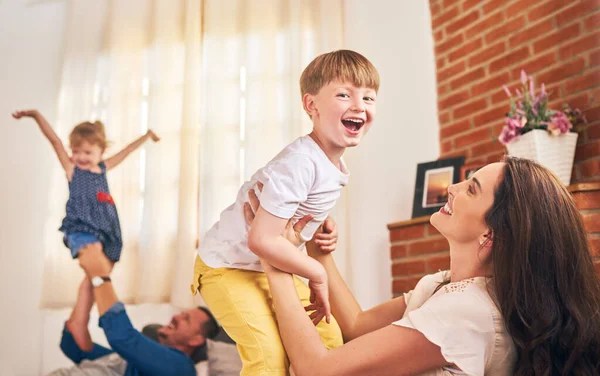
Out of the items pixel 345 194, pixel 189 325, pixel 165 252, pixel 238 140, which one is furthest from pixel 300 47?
pixel 189 325

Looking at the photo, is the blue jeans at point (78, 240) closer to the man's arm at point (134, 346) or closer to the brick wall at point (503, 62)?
the man's arm at point (134, 346)

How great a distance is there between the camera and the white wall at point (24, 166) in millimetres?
3490

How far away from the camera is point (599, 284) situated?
4.09 ft

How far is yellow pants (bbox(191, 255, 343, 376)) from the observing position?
1314 millimetres

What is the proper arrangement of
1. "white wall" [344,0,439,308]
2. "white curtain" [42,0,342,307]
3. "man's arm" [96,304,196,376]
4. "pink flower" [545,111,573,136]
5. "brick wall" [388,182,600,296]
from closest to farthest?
"pink flower" [545,111,573,136] → "brick wall" [388,182,600,296] → "man's arm" [96,304,196,376] → "white wall" [344,0,439,308] → "white curtain" [42,0,342,307]

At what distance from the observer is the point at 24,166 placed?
3633mm

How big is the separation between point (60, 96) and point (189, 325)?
1.64 meters

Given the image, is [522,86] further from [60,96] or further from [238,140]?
[60,96]

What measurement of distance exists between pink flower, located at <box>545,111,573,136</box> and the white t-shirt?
137 centimetres

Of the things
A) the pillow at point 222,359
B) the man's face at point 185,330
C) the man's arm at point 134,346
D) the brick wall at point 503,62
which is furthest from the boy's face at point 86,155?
the brick wall at point 503,62

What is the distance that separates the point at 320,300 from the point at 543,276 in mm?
478

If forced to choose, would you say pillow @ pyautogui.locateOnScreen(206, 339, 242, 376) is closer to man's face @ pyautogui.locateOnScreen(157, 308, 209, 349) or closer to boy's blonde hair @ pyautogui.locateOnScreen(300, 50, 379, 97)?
man's face @ pyautogui.locateOnScreen(157, 308, 209, 349)

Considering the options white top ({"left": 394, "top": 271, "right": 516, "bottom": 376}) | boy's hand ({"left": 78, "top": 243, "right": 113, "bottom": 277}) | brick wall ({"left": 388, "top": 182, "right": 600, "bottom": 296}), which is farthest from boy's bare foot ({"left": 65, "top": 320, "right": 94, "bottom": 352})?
white top ({"left": 394, "top": 271, "right": 516, "bottom": 376})

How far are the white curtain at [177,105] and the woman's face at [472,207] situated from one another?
2.18 metres
